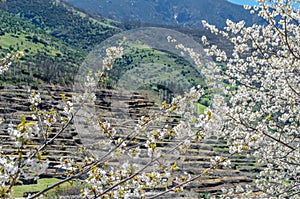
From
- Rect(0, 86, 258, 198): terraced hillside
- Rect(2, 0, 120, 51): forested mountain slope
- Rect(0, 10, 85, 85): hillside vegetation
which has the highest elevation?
Rect(2, 0, 120, 51): forested mountain slope

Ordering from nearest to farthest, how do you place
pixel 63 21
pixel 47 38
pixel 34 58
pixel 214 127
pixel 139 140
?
pixel 214 127 < pixel 139 140 < pixel 34 58 < pixel 47 38 < pixel 63 21

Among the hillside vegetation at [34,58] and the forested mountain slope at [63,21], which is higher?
the forested mountain slope at [63,21]

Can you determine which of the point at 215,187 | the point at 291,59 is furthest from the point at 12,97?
the point at 291,59

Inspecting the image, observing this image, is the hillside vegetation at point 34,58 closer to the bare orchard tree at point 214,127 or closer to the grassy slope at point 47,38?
the grassy slope at point 47,38

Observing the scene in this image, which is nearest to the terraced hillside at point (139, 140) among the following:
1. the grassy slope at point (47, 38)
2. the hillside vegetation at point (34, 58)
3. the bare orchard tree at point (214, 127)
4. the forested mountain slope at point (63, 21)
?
the hillside vegetation at point (34, 58)

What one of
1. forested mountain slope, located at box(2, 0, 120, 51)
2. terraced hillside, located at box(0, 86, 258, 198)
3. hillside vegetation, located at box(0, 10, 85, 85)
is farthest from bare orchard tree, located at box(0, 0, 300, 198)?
forested mountain slope, located at box(2, 0, 120, 51)

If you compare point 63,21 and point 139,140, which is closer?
point 139,140

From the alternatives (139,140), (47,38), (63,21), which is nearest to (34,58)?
(47,38)

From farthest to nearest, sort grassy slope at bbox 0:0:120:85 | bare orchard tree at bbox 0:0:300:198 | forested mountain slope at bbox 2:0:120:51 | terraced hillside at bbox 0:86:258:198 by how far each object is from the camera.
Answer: forested mountain slope at bbox 2:0:120:51
grassy slope at bbox 0:0:120:85
terraced hillside at bbox 0:86:258:198
bare orchard tree at bbox 0:0:300:198

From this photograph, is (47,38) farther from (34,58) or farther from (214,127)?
(214,127)

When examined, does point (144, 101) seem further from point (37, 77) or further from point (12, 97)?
point (37, 77)

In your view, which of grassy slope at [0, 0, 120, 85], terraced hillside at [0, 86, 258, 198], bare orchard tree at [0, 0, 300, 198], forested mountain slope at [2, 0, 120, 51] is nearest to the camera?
bare orchard tree at [0, 0, 300, 198]

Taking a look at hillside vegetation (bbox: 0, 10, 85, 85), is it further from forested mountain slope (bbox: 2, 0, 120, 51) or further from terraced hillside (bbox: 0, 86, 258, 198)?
forested mountain slope (bbox: 2, 0, 120, 51)
